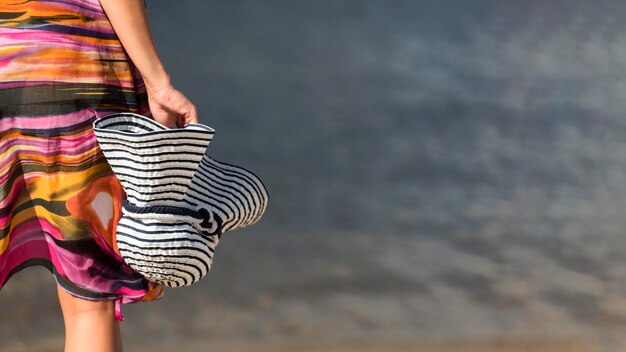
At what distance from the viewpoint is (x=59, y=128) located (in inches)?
56.9

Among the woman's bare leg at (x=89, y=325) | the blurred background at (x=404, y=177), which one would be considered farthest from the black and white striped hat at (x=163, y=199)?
the blurred background at (x=404, y=177)

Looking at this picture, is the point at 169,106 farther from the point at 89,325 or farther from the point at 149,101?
the point at 89,325

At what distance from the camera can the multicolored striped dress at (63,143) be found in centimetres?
142

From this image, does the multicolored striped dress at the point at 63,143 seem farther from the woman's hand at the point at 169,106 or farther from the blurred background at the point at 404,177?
the blurred background at the point at 404,177

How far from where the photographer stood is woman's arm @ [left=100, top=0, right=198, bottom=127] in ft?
4.60

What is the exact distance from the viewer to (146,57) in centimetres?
143

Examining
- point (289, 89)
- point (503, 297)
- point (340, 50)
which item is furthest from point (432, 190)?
point (340, 50)

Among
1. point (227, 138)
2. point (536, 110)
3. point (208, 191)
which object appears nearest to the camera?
point (208, 191)

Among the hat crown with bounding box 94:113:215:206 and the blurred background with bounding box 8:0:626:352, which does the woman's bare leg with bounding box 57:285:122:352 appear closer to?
the hat crown with bounding box 94:113:215:206

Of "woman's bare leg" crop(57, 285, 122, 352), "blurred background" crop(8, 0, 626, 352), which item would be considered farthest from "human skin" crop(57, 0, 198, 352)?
"blurred background" crop(8, 0, 626, 352)

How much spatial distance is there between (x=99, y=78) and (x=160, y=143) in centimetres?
16

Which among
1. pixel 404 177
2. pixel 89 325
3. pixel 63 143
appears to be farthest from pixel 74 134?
pixel 404 177

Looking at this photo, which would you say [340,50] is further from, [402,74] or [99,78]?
[99,78]

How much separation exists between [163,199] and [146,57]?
21 cm
